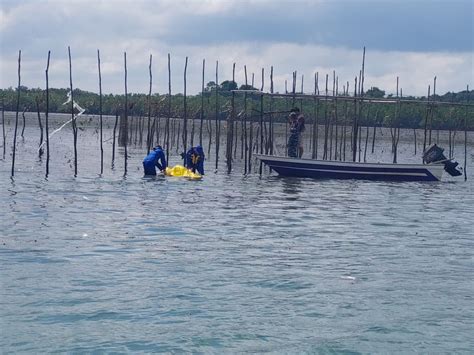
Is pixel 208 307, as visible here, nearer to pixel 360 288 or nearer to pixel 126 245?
pixel 360 288

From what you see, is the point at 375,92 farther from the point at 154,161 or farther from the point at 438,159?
the point at 154,161

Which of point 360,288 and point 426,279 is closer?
point 360,288

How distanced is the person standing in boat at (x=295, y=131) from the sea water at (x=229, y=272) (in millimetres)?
3983

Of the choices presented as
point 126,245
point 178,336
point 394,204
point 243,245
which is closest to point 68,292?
point 178,336

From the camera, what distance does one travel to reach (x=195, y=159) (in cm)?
2614

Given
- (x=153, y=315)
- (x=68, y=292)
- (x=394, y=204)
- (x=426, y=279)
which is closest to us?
(x=153, y=315)

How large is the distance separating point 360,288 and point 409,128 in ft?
211

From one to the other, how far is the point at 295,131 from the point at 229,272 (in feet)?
47.8

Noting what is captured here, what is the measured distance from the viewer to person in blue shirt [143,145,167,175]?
2512cm

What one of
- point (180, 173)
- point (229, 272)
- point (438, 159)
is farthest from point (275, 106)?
point (229, 272)

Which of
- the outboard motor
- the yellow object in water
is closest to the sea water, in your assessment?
the yellow object in water

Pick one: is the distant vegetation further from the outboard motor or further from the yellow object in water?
the yellow object in water

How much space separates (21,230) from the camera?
15.6 metres

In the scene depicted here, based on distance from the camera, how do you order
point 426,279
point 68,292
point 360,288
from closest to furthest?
point 68,292, point 360,288, point 426,279
